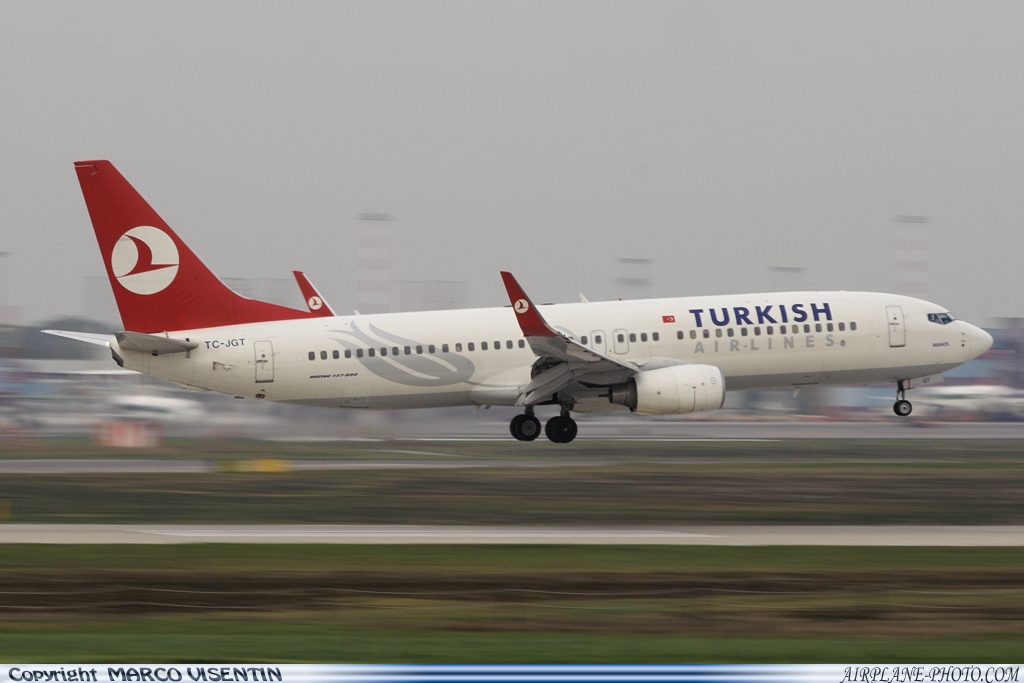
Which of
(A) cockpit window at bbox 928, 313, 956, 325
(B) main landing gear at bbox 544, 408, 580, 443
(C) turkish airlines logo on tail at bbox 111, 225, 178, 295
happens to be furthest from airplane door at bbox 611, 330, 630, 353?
(C) turkish airlines logo on tail at bbox 111, 225, 178, 295

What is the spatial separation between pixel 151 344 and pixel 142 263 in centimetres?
260

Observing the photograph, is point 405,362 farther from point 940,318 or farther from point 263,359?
point 940,318

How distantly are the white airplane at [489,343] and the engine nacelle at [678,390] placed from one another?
0.04m

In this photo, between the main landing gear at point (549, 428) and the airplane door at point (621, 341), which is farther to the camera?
the main landing gear at point (549, 428)

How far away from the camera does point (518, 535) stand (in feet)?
68.0

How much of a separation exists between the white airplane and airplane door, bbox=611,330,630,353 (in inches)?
1.2

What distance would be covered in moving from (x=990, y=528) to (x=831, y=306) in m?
16.2

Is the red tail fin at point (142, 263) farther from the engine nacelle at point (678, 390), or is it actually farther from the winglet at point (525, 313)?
the engine nacelle at point (678, 390)

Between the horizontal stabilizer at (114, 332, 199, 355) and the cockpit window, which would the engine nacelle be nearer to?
the cockpit window

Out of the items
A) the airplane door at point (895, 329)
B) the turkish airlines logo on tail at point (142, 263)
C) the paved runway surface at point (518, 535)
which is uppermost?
the turkish airlines logo on tail at point (142, 263)

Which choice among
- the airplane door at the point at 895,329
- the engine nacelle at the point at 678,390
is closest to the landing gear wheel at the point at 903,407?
the airplane door at the point at 895,329

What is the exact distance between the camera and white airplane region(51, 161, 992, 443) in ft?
113

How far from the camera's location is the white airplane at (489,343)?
113ft

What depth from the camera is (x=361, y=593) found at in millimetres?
15922
